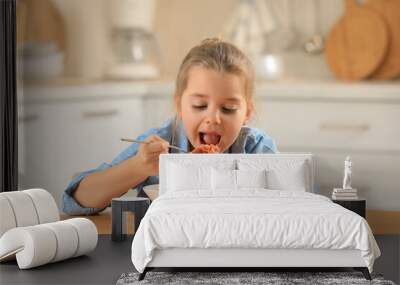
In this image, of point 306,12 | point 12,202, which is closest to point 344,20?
point 306,12

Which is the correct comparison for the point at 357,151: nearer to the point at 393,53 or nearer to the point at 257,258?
the point at 393,53

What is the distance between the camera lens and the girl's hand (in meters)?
7.57

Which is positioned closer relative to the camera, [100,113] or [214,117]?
[214,117]

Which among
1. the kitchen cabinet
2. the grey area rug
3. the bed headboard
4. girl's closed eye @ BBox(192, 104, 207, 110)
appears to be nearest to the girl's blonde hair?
the kitchen cabinet

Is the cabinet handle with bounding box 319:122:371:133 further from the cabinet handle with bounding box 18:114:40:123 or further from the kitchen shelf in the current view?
the cabinet handle with bounding box 18:114:40:123

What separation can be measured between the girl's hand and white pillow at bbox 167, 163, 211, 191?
755mm

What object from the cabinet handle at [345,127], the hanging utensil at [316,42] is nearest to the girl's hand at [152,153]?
the cabinet handle at [345,127]

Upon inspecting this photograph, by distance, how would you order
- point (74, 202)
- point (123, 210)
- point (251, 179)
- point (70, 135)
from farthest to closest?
point (70, 135) < point (74, 202) < point (123, 210) < point (251, 179)

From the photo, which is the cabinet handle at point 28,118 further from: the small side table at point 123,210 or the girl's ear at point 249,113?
the girl's ear at point 249,113

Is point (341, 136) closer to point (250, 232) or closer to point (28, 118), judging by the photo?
point (250, 232)

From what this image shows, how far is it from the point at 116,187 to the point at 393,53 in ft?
9.06

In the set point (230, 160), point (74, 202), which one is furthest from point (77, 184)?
point (230, 160)

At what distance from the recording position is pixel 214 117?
24.6ft

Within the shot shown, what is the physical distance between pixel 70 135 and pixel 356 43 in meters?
2.74
